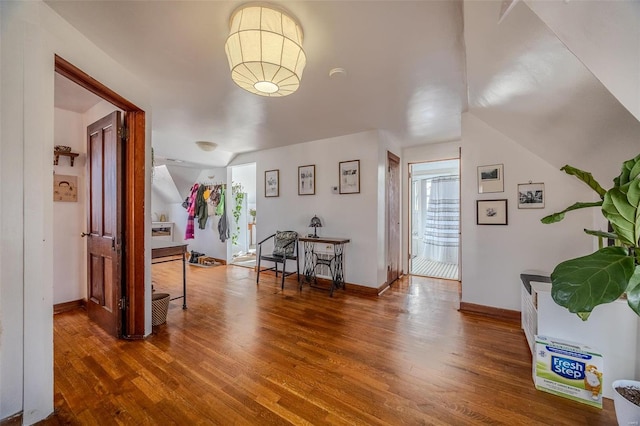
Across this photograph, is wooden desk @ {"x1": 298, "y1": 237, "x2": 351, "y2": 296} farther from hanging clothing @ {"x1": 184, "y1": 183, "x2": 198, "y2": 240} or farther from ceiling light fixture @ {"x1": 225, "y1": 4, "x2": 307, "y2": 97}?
hanging clothing @ {"x1": 184, "y1": 183, "x2": 198, "y2": 240}

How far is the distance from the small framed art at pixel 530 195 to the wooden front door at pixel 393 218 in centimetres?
169

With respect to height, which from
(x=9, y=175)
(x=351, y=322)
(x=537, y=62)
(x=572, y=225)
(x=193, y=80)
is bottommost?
(x=351, y=322)

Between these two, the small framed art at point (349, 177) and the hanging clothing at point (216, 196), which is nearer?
the small framed art at point (349, 177)

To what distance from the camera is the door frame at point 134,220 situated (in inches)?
84.7

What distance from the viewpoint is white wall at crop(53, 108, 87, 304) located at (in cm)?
281

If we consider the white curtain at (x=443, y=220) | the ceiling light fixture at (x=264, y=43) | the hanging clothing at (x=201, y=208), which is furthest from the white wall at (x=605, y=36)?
the hanging clothing at (x=201, y=208)

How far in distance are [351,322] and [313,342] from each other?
57 centimetres

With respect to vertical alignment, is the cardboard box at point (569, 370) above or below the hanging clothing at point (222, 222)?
below

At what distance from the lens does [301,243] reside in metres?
4.25

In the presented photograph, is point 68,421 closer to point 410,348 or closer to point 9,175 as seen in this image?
point 9,175

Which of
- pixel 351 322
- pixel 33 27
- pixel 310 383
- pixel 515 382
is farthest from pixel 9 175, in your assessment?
pixel 515 382

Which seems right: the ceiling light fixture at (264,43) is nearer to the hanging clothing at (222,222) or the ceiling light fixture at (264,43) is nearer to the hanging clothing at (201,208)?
the hanging clothing at (222,222)

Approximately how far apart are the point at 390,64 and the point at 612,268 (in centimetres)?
180

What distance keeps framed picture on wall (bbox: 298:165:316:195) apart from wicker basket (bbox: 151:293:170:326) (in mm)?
2460
